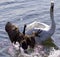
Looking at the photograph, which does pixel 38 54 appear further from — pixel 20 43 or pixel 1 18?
pixel 1 18

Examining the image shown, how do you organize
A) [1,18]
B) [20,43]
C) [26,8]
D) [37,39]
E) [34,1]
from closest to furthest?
[20,43], [37,39], [1,18], [26,8], [34,1]

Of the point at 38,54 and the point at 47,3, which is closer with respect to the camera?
the point at 38,54

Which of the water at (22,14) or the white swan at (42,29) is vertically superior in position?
the white swan at (42,29)

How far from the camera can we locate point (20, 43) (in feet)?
28.1

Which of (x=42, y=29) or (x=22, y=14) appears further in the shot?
(x=22, y=14)

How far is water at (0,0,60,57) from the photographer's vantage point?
980 centimetres

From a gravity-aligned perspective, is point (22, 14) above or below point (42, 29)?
below

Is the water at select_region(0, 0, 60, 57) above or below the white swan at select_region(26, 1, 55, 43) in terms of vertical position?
below

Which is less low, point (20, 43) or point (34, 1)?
point (20, 43)

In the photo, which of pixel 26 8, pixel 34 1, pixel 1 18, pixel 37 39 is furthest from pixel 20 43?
pixel 34 1

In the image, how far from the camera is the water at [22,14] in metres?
9.80

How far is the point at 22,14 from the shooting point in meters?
12.0

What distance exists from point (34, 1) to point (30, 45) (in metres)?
4.87

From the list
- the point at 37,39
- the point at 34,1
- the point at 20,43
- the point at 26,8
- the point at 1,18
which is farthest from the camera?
the point at 34,1
